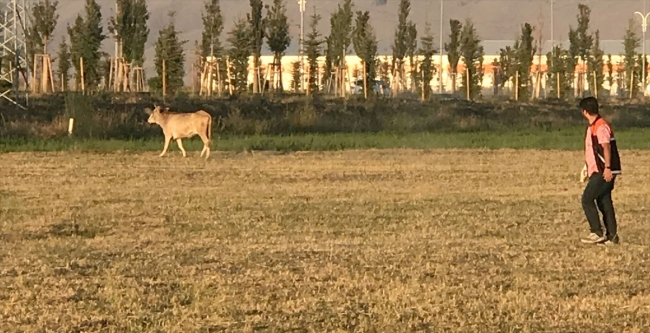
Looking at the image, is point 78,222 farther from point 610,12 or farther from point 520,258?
point 610,12

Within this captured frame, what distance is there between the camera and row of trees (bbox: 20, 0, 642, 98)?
50.9 meters

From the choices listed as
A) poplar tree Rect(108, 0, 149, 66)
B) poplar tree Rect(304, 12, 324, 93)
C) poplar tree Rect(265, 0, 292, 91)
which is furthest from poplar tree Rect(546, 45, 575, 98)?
poplar tree Rect(108, 0, 149, 66)

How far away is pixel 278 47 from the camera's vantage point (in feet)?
184

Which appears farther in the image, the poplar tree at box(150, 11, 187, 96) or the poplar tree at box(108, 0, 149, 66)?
the poplar tree at box(150, 11, 187, 96)

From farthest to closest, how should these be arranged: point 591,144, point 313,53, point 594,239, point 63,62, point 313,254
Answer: point 313,53, point 63,62, point 591,144, point 594,239, point 313,254


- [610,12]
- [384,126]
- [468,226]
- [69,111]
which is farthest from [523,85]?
[610,12]

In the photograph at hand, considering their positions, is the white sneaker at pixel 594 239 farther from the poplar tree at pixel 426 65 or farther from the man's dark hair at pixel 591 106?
the poplar tree at pixel 426 65

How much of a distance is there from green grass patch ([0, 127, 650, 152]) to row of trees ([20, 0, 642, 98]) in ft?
44.9

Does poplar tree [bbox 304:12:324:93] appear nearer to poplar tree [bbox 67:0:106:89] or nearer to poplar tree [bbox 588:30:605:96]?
poplar tree [bbox 67:0:106:89]

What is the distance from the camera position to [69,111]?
117 feet

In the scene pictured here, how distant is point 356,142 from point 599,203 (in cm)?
2199

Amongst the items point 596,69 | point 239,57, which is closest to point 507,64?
point 596,69

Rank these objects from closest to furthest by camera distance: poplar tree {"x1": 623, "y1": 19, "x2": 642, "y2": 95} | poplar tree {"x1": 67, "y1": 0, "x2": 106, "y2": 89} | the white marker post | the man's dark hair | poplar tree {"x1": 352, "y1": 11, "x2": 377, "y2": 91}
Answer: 1. the man's dark hair
2. the white marker post
3. poplar tree {"x1": 67, "y1": 0, "x2": 106, "y2": 89}
4. poplar tree {"x1": 352, "y1": 11, "x2": 377, "y2": 91}
5. poplar tree {"x1": 623, "y1": 19, "x2": 642, "y2": 95}

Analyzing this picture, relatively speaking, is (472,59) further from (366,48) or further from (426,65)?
(366,48)
